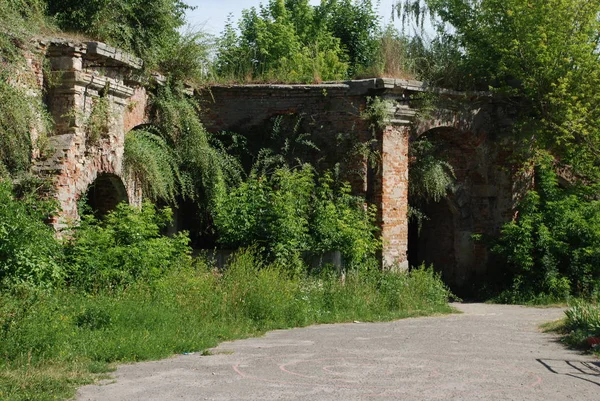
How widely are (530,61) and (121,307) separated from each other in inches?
477

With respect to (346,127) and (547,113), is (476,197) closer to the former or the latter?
(547,113)

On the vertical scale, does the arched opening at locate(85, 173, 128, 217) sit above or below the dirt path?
above

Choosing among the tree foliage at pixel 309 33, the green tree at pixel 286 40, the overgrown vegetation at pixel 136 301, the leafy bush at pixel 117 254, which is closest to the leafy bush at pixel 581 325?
the overgrown vegetation at pixel 136 301

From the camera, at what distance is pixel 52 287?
10.9 meters

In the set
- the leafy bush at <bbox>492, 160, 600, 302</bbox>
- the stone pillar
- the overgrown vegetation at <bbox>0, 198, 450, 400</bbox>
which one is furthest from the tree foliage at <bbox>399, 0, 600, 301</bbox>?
the overgrown vegetation at <bbox>0, 198, 450, 400</bbox>

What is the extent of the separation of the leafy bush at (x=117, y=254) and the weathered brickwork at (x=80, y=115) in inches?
23.3

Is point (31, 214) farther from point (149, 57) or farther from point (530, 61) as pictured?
point (530, 61)

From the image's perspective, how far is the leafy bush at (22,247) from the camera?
33.5 feet

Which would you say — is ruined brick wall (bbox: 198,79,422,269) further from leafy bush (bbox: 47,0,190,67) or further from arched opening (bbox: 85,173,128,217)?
arched opening (bbox: 85,173,128,217)

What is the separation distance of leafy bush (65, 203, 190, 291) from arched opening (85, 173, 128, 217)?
172 cm

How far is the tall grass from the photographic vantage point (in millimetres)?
8250

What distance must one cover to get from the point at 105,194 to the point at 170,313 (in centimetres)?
476

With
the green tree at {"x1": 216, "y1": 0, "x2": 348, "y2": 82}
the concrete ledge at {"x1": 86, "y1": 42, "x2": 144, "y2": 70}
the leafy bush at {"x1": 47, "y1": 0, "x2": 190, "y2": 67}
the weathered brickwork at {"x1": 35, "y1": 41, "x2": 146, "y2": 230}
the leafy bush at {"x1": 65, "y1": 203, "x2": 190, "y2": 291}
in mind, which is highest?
the green tree at {"x1": 216, "y1": 0, "x2": 348, "y2": 82}

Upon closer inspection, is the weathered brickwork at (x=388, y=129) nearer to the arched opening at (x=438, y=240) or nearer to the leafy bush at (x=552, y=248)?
the arched opening at (x=438, y=240)
